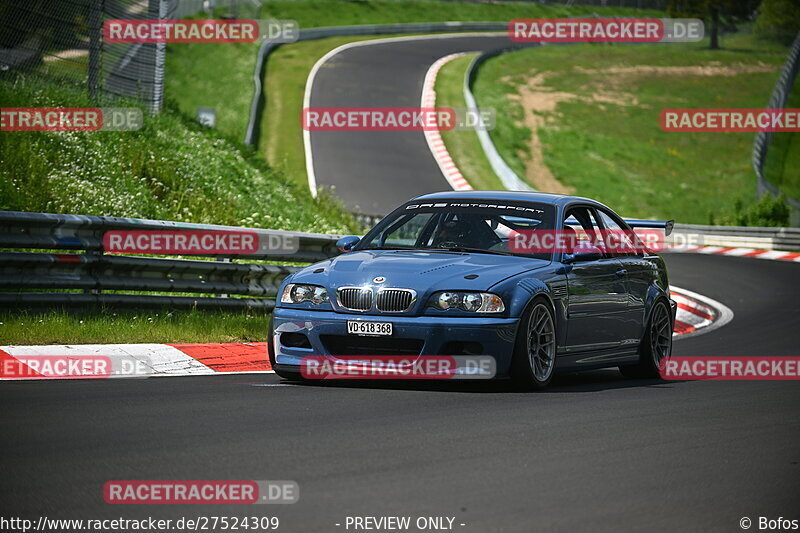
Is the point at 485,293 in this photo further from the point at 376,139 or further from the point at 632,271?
the point at 376,139

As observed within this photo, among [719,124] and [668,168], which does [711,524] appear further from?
[719,124]

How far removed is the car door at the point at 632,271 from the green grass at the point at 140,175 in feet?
22.4

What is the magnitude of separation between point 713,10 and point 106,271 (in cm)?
7889

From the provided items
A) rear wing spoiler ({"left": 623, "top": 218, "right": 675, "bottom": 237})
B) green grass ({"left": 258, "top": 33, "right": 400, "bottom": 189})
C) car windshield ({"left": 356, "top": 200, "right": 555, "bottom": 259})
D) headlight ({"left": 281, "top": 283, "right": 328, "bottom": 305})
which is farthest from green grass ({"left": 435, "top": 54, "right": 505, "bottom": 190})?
headlight ({"left": 281, "top": 283, "right": 328, "bottom": 305})

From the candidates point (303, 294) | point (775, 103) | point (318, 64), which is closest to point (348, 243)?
point (303, 294)

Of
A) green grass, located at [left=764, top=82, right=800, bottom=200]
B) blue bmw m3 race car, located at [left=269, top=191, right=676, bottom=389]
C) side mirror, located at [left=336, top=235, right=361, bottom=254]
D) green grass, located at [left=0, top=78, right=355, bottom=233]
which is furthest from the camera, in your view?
green grass, located at [left=764, top=82, right=800, bottom=200]

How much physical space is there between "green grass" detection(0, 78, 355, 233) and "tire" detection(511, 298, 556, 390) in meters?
7.25

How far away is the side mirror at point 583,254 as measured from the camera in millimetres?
9938

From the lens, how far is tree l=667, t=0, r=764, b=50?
8438cm

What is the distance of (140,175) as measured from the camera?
58.6 ft

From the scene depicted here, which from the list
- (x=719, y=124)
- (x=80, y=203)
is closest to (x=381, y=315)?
(x=80, y=203)

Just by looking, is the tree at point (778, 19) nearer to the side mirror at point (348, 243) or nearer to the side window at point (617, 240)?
the side window at point (617, 240)

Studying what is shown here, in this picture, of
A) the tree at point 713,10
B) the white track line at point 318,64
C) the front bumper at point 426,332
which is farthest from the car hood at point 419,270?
the tree at point 713,10

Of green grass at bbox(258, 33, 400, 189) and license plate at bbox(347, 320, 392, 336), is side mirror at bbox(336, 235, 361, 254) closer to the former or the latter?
license plate at bbox(347, 320, 392, 336)
